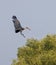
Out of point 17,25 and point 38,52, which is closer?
point 17,25

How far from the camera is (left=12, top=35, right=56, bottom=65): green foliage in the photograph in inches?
714

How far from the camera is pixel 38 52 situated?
1925 cm

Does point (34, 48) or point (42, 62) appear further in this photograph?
point (34, 48)

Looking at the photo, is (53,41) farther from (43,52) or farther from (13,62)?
(13,62)

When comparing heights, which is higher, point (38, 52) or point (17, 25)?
point (38, 52)

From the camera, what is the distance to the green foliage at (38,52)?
59.5 ft

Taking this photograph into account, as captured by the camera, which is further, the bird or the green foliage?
the green foliage

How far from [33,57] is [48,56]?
108 centimetres

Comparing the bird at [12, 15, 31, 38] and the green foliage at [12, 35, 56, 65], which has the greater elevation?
the green foliage at [12, 35, 56, 65]

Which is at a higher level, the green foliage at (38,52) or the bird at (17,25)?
the green foliage at (38,52)

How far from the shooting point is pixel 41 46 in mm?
19438

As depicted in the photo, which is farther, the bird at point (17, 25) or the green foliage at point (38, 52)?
the green foliage at point (38, 52)

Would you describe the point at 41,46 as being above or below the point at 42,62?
above

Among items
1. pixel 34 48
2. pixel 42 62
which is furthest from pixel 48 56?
pixel 34 48
